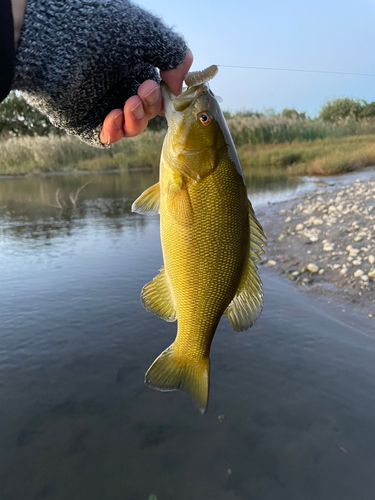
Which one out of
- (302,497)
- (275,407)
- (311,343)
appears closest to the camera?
(302,497)

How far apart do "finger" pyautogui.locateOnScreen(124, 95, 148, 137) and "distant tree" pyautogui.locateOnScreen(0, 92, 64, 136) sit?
2593 cm

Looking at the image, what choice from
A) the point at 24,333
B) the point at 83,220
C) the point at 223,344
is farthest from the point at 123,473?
the point at 83,220

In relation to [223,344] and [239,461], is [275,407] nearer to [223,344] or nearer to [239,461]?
[239,461]

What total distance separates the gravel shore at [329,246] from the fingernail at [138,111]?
4.19 metres

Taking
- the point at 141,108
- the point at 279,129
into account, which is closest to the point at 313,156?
the point at 279,129

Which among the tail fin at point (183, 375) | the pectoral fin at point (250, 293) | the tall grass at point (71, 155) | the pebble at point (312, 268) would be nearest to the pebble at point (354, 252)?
the pebble at point (312, 268)

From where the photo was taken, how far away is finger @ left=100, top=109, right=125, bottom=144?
5.99 feet

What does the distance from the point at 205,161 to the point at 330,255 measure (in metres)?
5.15

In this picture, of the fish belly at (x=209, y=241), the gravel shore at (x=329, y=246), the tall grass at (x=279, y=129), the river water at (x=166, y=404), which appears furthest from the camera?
the tall grass at (x=279, y=129)

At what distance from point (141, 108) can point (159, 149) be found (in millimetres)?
17570

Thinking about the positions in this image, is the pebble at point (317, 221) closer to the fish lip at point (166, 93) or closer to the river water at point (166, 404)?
the river water at point (166, 404)

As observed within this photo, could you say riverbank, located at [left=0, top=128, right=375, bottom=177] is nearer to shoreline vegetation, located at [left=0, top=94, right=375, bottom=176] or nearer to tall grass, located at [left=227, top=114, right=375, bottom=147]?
shoreline vegetation, located at [left=0, top=94, right=375, bottom=176]

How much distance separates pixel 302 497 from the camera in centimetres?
256

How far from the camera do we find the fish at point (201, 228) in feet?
5.43
